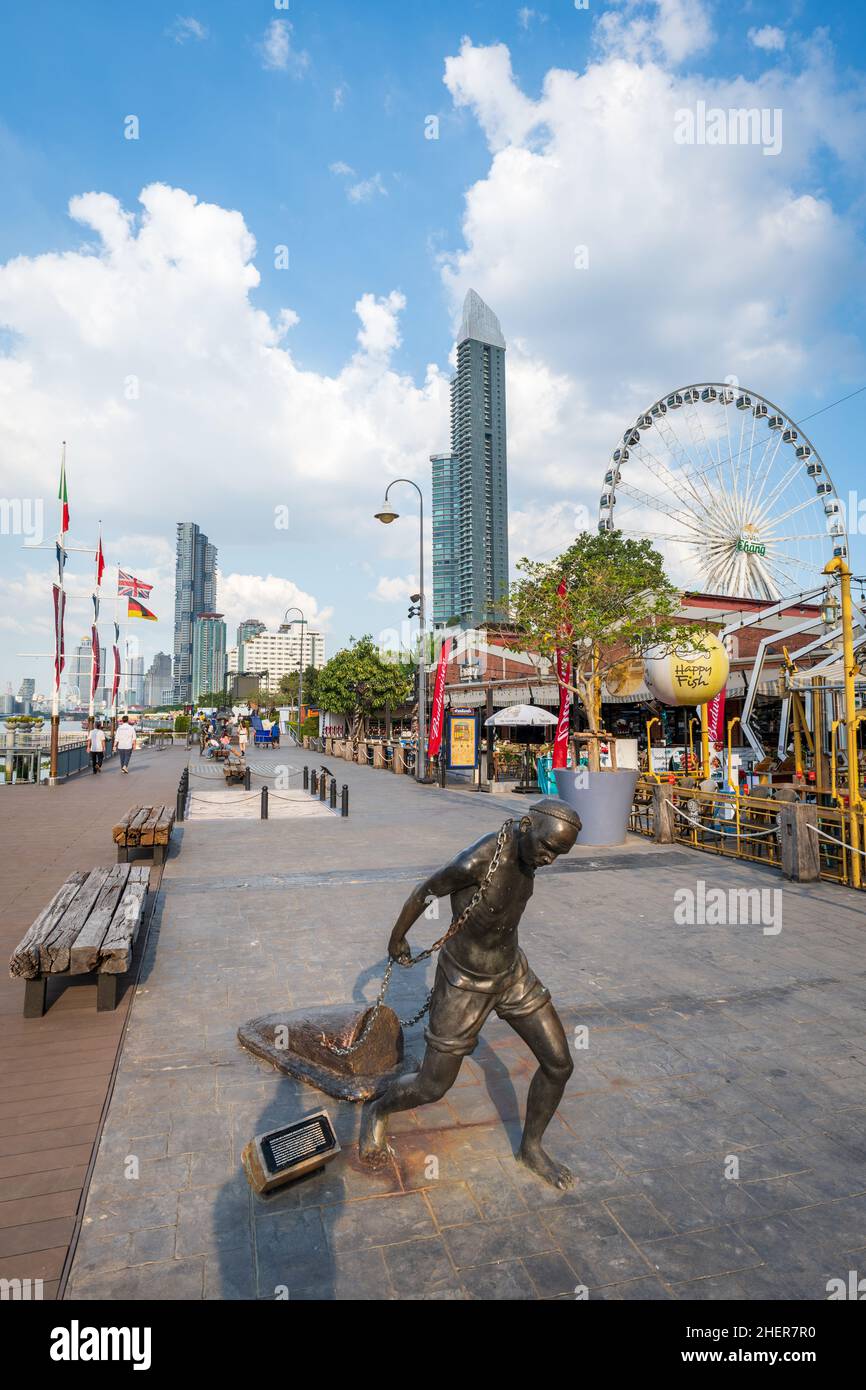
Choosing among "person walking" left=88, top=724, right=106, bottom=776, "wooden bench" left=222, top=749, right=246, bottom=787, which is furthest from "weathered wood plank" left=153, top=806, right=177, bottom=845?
"person walking" left=88, top=724, right=106, bottom=776

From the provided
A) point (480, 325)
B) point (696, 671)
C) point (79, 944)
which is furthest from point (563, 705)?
point (480, 325)

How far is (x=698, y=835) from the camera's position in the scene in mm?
11984

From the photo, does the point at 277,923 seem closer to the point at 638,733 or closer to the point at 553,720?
the point at 553,720

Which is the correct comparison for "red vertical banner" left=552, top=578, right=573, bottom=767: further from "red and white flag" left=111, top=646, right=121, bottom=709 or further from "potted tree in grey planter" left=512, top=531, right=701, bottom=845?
"red and white flag" left=111, top=646, right=121, bottom=709

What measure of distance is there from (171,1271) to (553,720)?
66.1 feet

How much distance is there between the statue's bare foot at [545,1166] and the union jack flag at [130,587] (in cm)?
2741

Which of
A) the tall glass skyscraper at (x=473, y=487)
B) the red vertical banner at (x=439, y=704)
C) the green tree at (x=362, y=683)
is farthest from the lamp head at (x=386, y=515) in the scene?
the tall glass skyscraper at (x=473, y=487)

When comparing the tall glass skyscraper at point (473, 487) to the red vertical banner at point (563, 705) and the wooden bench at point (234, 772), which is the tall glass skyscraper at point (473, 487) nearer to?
the wooden bench at point (234, 772)

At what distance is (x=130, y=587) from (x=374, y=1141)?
27.6 m

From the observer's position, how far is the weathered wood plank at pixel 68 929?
488 centimetres

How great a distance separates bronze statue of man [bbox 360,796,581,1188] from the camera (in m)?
3.15

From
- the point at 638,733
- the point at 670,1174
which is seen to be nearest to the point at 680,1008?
the point at 670,1174

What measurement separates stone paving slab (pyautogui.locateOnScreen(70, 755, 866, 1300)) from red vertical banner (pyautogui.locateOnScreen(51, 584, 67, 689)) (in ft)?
54.1
